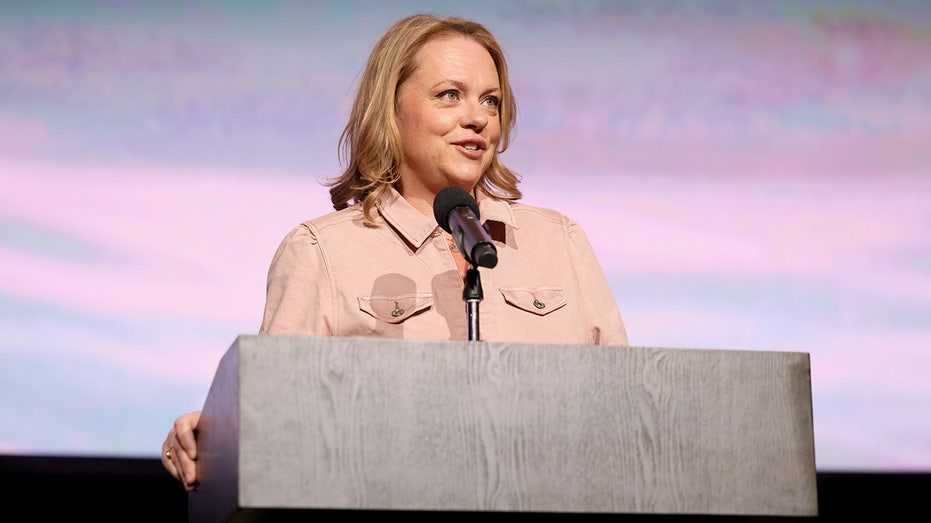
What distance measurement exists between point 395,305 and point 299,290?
0.62 feet

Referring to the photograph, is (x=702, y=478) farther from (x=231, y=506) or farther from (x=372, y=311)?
(x=372, y=311)

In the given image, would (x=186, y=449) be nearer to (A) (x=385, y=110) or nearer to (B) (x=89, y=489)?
(A) (x=385, y=110)

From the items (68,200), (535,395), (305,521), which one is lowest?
(305,521)

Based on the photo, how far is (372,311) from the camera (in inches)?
93.2

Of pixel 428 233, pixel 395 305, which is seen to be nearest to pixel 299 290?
pixel 395 305

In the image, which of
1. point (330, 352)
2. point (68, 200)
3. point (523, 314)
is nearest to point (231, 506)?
point (330, 352)

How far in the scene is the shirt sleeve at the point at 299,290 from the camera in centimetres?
236

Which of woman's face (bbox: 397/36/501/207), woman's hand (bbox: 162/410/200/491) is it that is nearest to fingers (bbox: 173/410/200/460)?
woman's hand (bbox: 162/410/200/491)

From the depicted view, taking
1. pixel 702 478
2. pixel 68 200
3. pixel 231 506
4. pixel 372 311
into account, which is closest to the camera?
pixel 231 506

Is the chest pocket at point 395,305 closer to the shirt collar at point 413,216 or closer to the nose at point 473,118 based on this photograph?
the shirt collar at point 413,216

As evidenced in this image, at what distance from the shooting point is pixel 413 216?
8.38ft

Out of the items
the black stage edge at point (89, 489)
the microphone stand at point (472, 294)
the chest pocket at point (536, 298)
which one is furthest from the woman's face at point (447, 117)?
the black stage edge at point (89, 489)

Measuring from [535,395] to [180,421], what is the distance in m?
0.71

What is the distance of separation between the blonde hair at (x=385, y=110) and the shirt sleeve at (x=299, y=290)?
6.7 inches
